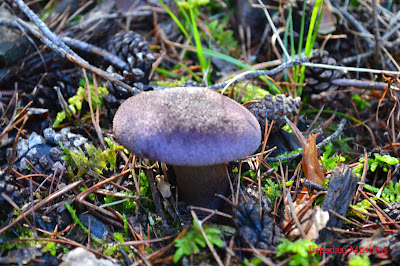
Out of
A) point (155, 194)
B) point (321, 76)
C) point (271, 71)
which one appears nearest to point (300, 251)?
point (155, 194)

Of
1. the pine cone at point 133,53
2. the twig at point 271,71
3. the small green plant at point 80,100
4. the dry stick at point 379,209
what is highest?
the pine cone at point 133,53

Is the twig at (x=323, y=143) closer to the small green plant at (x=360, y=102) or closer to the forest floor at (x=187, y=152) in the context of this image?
the forest floor at (x=187, y=152)

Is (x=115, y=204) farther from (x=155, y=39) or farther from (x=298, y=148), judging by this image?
(x=155, y=39)

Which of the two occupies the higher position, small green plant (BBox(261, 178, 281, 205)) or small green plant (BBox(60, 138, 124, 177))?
small green plant (BBox(60, 138, 124, 177))

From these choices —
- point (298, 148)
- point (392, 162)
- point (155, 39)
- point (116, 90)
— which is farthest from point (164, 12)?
point (392, 162)

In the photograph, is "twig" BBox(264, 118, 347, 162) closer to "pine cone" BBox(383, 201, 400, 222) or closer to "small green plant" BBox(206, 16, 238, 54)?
"pine cone" BBox(383, 201, 400, 222)

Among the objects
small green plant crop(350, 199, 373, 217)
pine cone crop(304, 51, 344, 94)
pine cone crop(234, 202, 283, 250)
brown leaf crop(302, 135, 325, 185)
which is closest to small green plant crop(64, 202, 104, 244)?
pine cone crop(234, 202, 283, 250)

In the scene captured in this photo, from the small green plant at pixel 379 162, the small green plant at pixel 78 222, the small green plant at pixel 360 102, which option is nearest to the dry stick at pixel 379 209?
the small green plant at pixel 379 162
